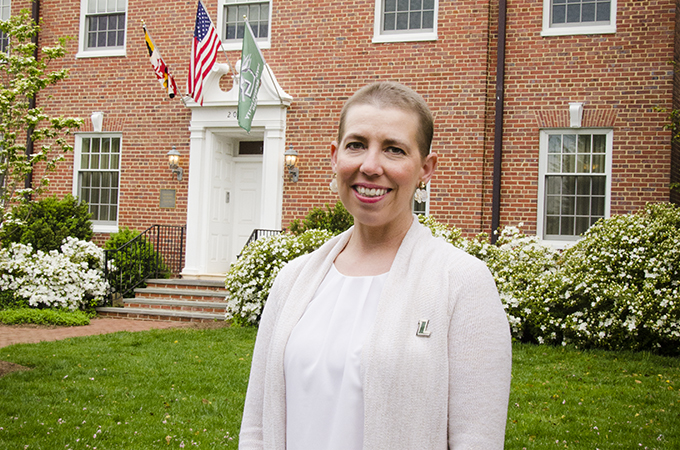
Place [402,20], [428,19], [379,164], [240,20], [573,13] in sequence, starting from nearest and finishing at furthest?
[379,164] → [573,13] → [428,19] → [402,20] → [240,20]

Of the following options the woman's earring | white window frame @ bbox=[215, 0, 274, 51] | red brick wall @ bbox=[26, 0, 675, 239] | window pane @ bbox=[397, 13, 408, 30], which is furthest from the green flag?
the woman's earring

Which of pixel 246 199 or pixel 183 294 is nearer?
pixel 183 294

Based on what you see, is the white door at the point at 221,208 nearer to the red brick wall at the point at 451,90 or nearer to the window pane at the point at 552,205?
the red brick wall at the point at 451,90

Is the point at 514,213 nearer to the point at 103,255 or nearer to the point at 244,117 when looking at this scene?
the point at 244,117

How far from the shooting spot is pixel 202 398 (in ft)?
18.2

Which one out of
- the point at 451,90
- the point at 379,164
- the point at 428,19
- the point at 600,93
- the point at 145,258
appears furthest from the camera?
the point at 145,258

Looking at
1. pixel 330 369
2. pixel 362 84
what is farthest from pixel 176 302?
pixel 330 369

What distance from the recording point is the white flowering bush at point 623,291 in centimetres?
725

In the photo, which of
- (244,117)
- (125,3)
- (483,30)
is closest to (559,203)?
(483,30)

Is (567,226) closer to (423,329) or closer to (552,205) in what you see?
(552,205)

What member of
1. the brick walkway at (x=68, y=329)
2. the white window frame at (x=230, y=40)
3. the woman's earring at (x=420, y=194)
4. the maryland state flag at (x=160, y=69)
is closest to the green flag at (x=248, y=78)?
the white window frame at (x=230, y=40)

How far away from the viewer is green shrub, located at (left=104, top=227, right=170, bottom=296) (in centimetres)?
1168

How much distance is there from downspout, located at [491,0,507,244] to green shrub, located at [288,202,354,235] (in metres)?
2.48

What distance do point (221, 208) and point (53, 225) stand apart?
316cm
